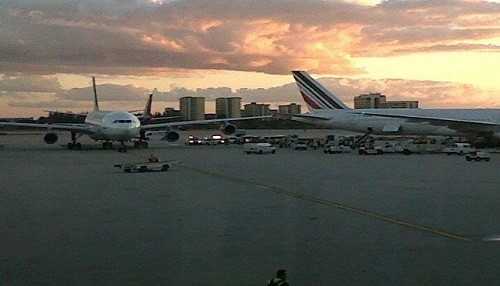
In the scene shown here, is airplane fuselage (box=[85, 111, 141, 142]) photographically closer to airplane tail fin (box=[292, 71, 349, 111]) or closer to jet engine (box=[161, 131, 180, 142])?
jet engine (box=[161, 131, 180, 142])

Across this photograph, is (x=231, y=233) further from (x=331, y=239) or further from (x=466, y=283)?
(x=466, y=283)

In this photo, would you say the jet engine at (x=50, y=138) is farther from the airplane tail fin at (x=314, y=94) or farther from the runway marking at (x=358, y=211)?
the runway marking at (x=358, y=211)

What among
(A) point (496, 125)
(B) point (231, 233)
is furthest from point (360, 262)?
(A) point (496, 125)

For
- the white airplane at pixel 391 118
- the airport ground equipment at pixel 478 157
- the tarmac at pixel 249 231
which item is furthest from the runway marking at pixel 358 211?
the white airplane at pixel 391 118

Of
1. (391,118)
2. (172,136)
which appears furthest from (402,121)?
(172,136)

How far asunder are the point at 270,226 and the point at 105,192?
871cm

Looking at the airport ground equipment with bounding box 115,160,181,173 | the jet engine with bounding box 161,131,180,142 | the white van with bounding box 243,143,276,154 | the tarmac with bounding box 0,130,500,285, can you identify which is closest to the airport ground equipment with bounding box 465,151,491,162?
→ the tarmac with bounding box 0,130,500,285

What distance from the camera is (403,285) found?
9.04m

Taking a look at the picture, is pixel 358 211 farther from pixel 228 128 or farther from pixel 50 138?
pixel 50 138

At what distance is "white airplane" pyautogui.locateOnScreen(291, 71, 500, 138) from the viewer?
4856 centimetres

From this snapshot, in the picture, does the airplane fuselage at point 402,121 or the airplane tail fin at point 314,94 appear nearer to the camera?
the airplane fuselage at point 402,121

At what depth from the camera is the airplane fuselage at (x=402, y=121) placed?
51.3 meters

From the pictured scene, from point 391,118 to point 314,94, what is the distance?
1149 centimetres

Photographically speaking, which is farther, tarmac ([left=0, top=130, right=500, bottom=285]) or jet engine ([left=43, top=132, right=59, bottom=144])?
jet engine ([left=43, top=132, right=59, bottom=144])
